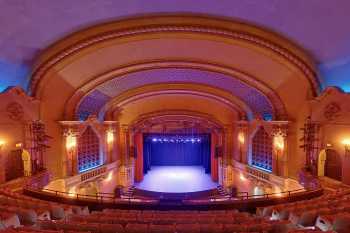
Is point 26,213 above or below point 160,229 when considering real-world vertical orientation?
above

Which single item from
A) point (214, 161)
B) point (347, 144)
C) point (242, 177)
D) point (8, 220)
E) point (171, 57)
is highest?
point (171, 57)

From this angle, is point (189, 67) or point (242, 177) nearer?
point (189, 67)

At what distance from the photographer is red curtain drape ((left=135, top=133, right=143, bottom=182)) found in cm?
2366

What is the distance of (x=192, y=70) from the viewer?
48.3 feet

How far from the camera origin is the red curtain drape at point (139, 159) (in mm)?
23656

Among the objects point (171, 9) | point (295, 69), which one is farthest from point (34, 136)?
point (295, 69)

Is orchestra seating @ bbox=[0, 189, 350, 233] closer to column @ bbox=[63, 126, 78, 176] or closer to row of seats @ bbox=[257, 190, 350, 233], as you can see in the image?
row of seats @ bbox=[257, 190, 350, 233]

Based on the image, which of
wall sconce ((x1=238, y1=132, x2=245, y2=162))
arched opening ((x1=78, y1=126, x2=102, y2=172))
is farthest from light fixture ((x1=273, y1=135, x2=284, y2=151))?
arched opening ((x1=78, y1=126, x2=102, y2=172))

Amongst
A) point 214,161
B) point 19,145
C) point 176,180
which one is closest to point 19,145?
point 19,145

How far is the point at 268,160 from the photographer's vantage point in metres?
17.3

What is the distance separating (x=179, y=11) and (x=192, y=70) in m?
5.60

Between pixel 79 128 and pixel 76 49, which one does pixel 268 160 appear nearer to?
pixel 79 128

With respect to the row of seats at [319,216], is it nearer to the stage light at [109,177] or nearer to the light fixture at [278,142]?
the light fixture at [278,142]

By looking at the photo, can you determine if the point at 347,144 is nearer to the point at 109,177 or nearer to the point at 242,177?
the point at 242,177
